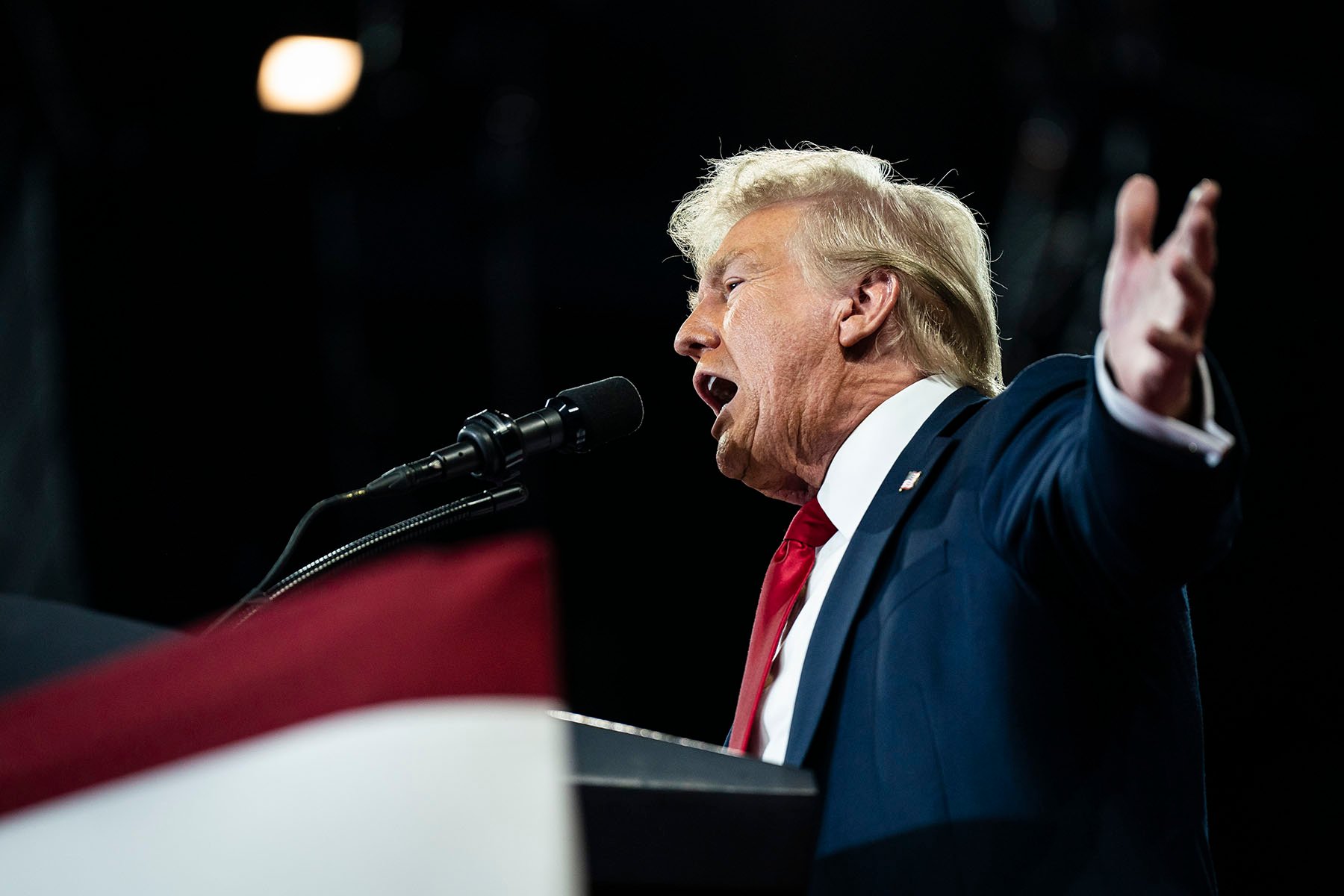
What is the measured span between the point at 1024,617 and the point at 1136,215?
48 cm

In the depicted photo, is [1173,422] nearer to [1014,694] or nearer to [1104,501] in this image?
[1104,501]

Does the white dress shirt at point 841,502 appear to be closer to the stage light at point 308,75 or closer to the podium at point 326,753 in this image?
the podium at point 326,753

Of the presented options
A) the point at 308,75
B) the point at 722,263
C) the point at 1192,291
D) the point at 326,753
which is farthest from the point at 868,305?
the point at 308,75

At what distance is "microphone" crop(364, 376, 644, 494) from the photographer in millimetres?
1362

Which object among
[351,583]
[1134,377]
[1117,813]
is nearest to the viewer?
[351,583]

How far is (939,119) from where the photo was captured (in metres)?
3.35

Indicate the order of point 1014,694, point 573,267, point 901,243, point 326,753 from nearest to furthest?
point 326,753, point 1014,694, point 901,243, point 573,267

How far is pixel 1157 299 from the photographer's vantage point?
3.25 feet

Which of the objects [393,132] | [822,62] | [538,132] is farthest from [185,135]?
[822,62]

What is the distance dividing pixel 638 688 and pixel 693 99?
5.54 feet

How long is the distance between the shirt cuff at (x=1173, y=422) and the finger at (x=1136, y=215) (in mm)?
75

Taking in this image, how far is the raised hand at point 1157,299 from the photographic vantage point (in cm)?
94

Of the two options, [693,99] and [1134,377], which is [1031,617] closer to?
[1134,377]

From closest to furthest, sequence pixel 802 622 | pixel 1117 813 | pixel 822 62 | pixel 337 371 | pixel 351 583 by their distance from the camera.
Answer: pixel 351 583 → pixel 1117 813 → pixel 802 622 → pixel 822 62 → pixel 337 371
